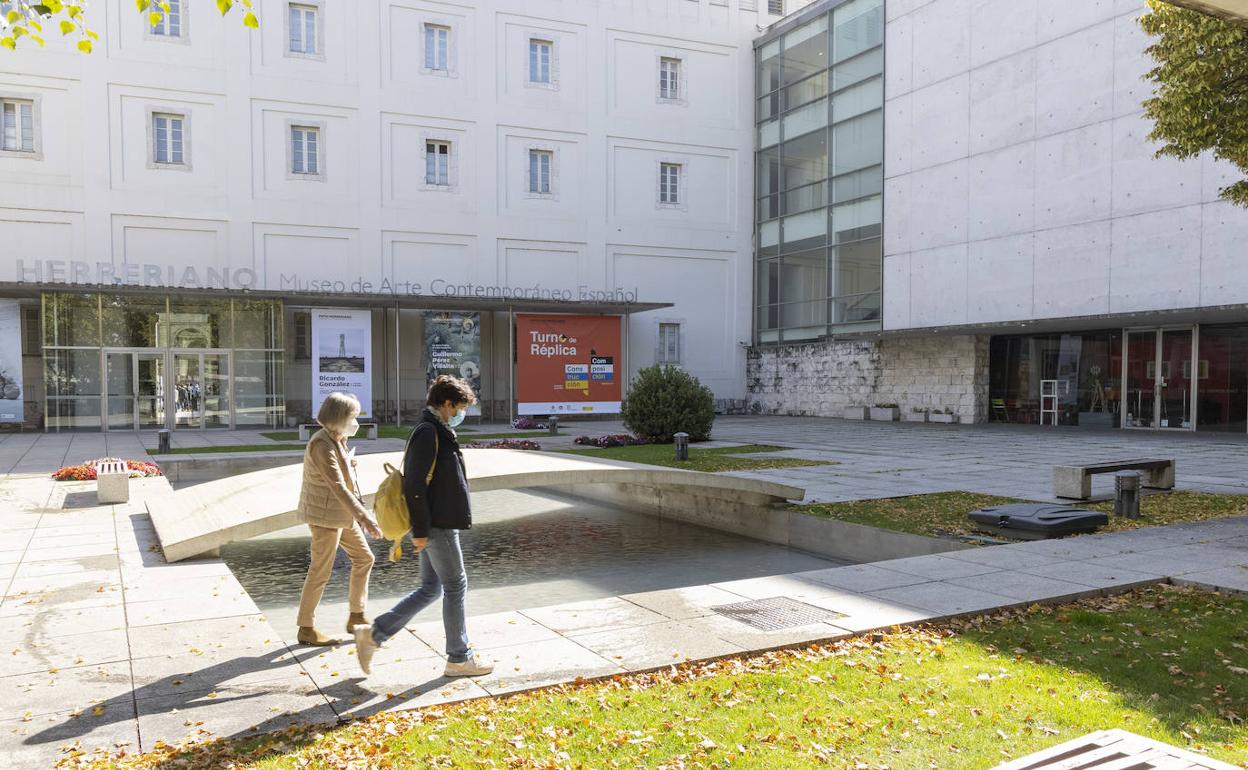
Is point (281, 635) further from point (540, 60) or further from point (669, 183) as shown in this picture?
point (669, 183)

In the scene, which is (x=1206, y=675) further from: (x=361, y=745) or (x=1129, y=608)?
(x=361, y=745)

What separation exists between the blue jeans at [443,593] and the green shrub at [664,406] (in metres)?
16.5

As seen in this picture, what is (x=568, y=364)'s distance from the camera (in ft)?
110

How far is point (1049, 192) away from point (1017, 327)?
405 centimetres

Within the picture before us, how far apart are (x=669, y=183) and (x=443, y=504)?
33802 millimetres

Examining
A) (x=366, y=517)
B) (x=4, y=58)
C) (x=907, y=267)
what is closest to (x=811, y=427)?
(x=907, y=267)

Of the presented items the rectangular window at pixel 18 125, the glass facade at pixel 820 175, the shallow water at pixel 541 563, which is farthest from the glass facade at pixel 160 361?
the glass facade at pixel 820 175

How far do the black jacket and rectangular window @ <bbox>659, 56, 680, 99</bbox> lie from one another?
34.4 meters

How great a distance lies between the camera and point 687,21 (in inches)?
1475

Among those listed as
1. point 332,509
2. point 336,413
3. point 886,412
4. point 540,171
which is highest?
point 540,171

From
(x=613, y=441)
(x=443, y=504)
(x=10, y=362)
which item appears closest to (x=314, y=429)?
(x=613, y=441)

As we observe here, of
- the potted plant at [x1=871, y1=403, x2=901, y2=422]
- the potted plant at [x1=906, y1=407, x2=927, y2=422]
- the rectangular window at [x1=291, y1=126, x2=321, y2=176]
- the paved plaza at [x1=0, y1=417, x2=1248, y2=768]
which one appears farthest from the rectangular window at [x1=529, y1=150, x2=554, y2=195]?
the paved plaza at [x1=0, y1=417, x2=1248, y2=768]

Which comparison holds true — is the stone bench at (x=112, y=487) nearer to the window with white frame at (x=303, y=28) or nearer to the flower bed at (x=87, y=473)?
the flower bed at (x=87, y=473)

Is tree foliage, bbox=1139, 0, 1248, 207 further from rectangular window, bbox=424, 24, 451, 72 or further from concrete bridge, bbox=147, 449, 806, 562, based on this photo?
rectangular window, bbox=424, 24, 451, 72
